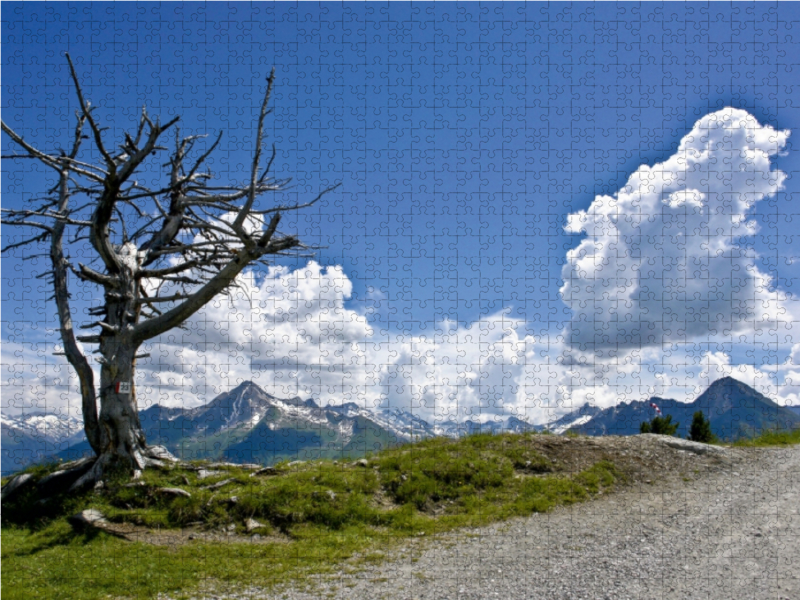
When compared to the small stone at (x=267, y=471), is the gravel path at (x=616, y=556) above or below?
below

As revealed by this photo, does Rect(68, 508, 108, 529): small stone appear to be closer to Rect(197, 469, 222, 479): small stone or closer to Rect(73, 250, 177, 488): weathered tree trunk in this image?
Rect(73, 250, 177, 488): weathered tree trunk

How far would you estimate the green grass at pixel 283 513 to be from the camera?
31.1ft

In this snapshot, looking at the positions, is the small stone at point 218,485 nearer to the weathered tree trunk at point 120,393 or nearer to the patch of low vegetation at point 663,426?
the weathered tree trunk at point 120,393

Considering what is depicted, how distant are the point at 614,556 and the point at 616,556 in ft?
0.11

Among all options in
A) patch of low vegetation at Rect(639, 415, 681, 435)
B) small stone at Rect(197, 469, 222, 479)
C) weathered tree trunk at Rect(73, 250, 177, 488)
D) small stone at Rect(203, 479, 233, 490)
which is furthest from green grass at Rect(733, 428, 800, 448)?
weathered tree trunk at Rect(73, 250, 177, 488)

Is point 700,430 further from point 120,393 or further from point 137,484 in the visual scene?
point 120,393

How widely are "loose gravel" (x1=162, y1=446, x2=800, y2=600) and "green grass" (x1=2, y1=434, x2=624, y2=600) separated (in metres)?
0.84

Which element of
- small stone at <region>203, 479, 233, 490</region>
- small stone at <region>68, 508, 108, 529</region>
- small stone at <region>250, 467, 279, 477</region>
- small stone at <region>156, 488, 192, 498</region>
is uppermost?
small stone at <region>250, 467, 279, 477</region>

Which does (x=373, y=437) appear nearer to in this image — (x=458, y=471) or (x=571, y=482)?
(x=458, y=471)

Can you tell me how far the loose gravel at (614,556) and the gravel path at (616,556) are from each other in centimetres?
2

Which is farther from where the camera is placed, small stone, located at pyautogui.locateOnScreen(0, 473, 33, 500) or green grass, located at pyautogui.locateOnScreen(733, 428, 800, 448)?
green grass, located at pyautogui.locateOnScreen(733, 428, 800, 448)

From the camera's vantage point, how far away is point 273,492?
1321 centimetres

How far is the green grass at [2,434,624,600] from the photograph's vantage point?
31.1 ft

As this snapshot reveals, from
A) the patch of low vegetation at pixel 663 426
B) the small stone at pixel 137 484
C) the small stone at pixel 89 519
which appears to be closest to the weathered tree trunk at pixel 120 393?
the small stone at pixel 137 484
